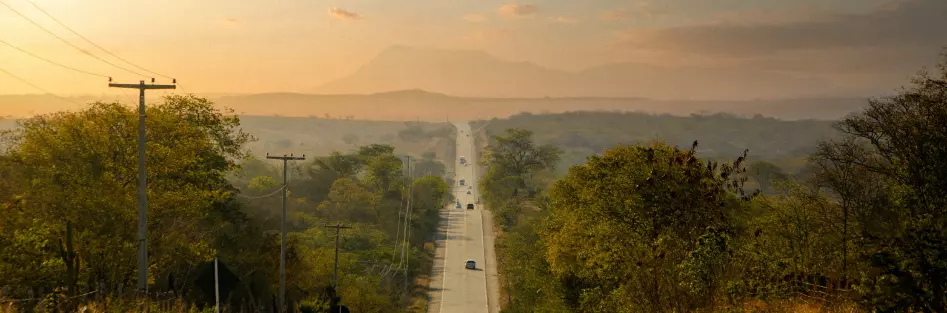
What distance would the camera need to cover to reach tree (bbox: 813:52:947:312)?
1174cm

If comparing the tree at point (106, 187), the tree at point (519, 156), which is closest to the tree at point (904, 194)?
the tree at point (106, 187)

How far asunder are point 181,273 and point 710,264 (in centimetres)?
2858

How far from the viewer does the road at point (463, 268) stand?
85062 millimetres

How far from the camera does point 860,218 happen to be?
32.0 meters

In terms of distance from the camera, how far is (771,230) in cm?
3712

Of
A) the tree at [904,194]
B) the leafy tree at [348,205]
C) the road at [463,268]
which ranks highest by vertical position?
the tree at [904,194]

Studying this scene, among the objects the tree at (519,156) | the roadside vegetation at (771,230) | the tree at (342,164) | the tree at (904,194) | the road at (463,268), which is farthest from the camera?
the tree at (519,156)

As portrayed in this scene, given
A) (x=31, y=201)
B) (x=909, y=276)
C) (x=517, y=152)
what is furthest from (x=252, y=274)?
(x=517, y=152)

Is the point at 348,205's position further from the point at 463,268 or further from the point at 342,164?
the point at 342,164

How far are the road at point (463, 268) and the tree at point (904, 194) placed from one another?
54.1 metres

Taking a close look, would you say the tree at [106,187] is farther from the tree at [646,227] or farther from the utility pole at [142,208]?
the tree at [646,227]

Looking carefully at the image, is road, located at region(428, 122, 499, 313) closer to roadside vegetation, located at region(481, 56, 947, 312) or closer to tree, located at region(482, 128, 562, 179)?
tree, located at region(482, 128, 562, 179)

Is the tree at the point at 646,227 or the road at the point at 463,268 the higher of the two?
the tree at the point at 646,227

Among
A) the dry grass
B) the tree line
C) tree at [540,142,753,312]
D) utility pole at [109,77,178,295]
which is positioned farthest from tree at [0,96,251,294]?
the dry grass
